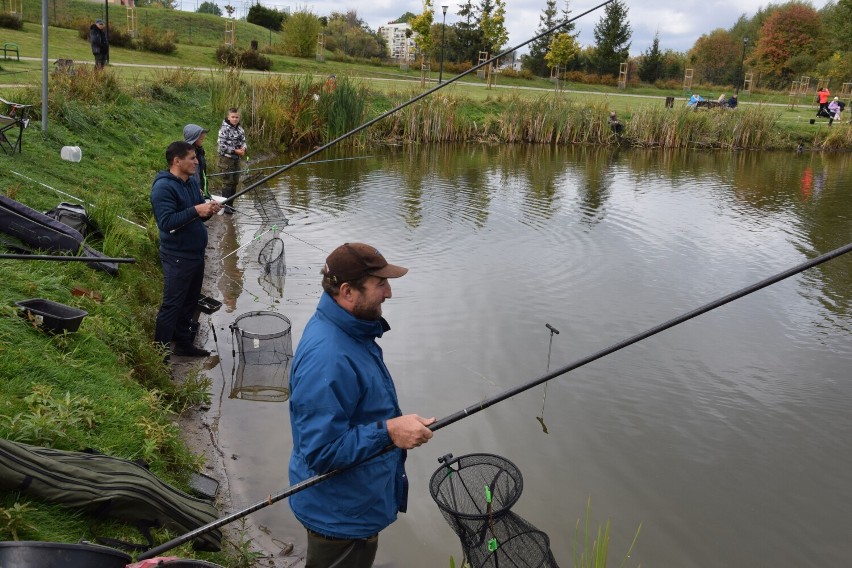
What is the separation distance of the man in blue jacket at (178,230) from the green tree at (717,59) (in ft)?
184

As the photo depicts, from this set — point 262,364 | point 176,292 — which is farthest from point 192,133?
point 262,364

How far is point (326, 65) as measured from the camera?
117 feet

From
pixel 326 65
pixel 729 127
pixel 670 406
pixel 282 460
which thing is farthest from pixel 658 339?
pixel 326 65

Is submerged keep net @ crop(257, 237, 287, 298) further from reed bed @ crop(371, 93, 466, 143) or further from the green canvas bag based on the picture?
reed bed @ crop(371, 93, 466, 143)

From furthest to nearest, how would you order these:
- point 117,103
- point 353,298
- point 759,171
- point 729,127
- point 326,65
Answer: point 326,65, point 729,127, point 759,171, point 117,103, point 353,298

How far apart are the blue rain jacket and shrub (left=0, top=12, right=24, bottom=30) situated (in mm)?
31116

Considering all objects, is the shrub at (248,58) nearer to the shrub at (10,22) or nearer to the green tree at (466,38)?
the shrub at (10,22)

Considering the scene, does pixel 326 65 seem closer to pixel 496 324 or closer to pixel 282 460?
pixel 496 324

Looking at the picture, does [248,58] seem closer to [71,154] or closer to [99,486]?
[71,154]

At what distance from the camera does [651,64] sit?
1989 inches

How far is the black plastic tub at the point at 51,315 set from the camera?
470cm

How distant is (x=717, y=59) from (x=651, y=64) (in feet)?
32.9

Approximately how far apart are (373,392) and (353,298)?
367 mm

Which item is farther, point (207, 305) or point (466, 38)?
point (466, 38)
